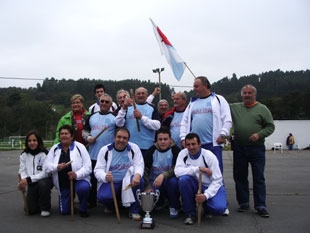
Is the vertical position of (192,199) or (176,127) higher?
(176,127)

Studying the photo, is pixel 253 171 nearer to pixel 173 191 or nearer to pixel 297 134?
pixel 173 191

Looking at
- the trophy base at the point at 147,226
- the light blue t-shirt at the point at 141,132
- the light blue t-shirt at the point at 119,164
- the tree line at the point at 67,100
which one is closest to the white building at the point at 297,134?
the tree line at the point at 67,100

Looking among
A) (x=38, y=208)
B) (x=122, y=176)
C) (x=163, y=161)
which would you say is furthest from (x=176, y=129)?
(x=38, y=208)

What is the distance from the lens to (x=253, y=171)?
5.80 metres

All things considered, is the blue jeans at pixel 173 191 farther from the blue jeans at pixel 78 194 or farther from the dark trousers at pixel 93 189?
the dark trousers at pixel 93 189

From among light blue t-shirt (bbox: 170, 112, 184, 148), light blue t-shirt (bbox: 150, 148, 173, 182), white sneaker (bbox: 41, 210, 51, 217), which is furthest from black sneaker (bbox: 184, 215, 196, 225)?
white sneaker (bbox: 41, 210, 51, 217)

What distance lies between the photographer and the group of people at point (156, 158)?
17.4 ft

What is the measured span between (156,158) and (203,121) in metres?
1.03

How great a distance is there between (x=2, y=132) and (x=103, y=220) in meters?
67.7

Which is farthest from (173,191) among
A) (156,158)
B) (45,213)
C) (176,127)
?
(45,213)

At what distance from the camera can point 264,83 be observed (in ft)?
197

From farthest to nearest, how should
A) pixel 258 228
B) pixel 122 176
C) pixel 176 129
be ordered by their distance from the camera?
pixel 176 129, pixel 122 176, pixel 258 228

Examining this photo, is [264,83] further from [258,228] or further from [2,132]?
[258,228]

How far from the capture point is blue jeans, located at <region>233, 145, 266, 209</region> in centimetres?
564
